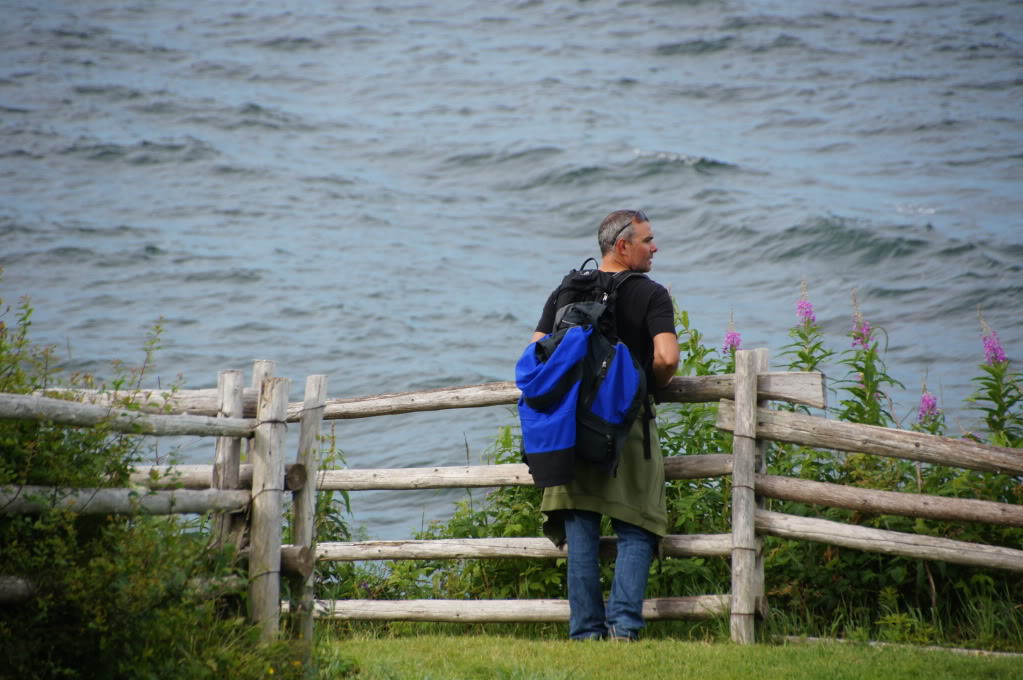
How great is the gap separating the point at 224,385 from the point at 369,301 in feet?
58.8

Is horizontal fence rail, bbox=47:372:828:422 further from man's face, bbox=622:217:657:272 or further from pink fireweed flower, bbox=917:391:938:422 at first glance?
pink fireweed flower, bbox=917:391:938:422

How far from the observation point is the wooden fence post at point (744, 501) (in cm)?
577

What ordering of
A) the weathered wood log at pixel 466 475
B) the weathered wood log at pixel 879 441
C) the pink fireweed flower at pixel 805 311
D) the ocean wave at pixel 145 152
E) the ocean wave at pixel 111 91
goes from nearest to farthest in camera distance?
1. the weathered wood log at pixel 879 441
2. the weathered wood log at pixel 466 475
3. the pink fireweed flower at pixel 805 311
4. the ocean wave at pixel 145 152
5. the ocean wave at pixel 111 91

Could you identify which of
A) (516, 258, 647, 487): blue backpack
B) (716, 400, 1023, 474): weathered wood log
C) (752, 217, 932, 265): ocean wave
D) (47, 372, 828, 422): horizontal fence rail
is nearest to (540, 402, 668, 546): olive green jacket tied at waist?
(516, 258, 647, 487): blue backpack

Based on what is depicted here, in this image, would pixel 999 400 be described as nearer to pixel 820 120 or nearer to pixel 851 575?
pixel 851 575

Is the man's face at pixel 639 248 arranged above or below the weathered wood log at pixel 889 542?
above

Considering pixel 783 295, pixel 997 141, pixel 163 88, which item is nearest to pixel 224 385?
pixel 783 295

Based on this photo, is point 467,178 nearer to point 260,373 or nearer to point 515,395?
point 515,395

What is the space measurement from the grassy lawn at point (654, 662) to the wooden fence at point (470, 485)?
0.38 meters

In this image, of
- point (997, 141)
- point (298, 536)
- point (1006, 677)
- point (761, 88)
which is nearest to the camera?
point (1006, 677)

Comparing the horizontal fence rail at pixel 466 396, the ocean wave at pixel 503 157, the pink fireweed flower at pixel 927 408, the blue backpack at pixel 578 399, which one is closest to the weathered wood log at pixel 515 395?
the horizontal fence rail at pixel 466 396

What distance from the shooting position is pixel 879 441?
5.64 meters

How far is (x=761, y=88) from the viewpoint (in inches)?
1252

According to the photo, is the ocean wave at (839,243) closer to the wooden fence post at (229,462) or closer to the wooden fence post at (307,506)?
the wooden fence post at (307,506)
